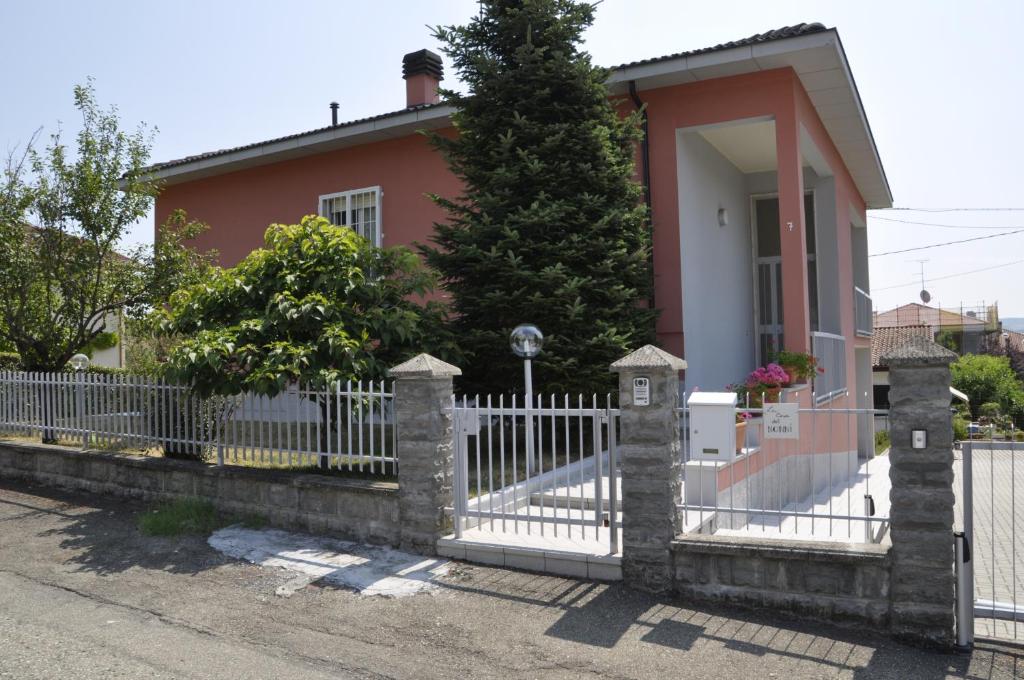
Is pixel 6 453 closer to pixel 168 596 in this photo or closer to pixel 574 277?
pixel 168 596

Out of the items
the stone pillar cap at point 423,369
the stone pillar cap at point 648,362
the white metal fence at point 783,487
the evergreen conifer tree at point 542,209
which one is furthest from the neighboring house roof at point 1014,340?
the stone pillar cap at point 423,369

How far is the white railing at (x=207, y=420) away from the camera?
7113 mm

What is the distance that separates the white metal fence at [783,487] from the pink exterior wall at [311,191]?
18.7 feet

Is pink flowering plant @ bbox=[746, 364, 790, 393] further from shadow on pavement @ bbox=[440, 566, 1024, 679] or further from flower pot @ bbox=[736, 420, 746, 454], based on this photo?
shadow on pavement @ bbox=[440, 566, 1024, 679]

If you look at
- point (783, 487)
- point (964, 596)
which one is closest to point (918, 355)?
point (964, 596)

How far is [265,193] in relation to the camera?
47.8ft

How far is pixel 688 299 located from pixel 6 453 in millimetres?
9305

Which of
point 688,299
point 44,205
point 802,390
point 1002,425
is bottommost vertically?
point 1002,425

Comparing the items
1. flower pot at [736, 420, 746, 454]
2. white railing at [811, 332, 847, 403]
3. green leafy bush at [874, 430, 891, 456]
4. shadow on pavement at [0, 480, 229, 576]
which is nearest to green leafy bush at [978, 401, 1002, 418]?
green leafy bush at [874, 430, 891, 456]

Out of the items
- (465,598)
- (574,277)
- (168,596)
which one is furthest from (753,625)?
(574,277)

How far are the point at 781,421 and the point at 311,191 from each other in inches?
429

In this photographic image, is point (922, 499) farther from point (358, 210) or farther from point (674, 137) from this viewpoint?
point (358, 210)

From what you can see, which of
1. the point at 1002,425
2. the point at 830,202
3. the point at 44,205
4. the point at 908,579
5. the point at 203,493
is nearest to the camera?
the point at 908,579

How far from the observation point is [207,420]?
8211 mm
